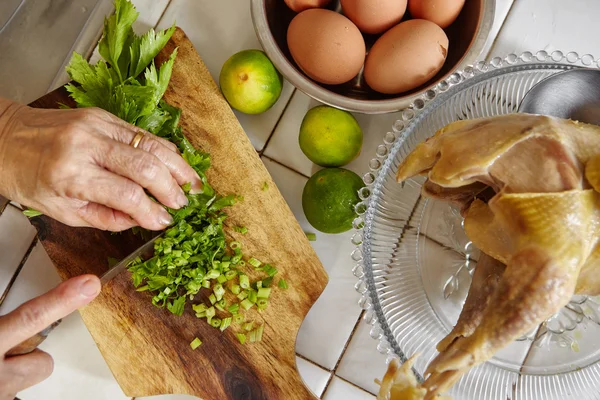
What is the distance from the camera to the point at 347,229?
1251 millimetres

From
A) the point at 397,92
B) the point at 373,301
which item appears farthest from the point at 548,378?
the point at 397,92

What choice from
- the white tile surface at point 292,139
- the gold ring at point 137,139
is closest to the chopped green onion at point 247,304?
the white tile surface at point 292,139

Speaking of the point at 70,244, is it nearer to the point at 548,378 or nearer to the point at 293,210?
the point at 293,210

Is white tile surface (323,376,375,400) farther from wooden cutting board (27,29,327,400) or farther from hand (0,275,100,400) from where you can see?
hand (0,275,100,400)

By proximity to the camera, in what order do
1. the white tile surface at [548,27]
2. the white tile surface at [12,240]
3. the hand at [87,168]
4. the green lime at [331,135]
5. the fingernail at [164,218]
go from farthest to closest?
the white tile surface at [12,240]
the white tile surface at [548,27]
the green lime at [331,135]
the fingernail at [164,218]
the hand at [87,168]

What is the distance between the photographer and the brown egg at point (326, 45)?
115 centimetres

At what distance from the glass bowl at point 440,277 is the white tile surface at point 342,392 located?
292 mm

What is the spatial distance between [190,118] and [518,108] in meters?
0.79

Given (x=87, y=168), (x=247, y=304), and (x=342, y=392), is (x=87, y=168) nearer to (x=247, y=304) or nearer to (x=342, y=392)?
(x=247, y=304)

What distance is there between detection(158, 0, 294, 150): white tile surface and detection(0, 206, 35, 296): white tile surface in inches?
26.8

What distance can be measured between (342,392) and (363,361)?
98 millimetres

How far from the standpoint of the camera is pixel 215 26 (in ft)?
4.67

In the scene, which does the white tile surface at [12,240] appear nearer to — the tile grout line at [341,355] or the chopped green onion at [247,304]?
the chopped green onion at [247,304]

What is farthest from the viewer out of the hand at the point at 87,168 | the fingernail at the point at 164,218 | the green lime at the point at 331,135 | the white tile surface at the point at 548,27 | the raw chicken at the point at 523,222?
the white tile surface at the point at 548,27
